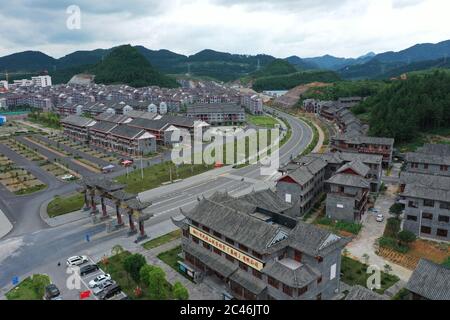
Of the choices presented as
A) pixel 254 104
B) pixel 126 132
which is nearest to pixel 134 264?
pixel 126 132

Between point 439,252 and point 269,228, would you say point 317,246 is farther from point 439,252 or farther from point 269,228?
point 439,252

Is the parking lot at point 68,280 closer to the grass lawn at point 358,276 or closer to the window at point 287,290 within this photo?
the window at point 287,290

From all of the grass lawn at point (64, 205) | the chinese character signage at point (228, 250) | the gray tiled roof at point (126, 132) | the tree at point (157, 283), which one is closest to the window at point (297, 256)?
the chinese character signage at point (228, 250)

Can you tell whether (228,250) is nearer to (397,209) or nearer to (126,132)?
(397,209)

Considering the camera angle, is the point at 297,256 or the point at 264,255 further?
the point at 297,256

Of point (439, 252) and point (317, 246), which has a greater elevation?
point (317, 246)

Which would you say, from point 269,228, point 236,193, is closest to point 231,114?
point 236,193
